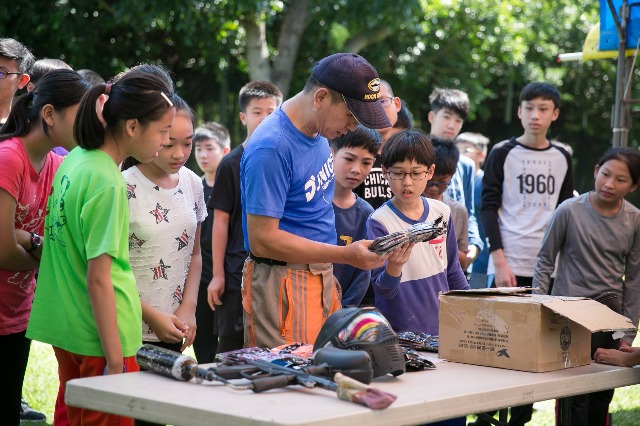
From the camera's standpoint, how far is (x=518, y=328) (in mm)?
3143

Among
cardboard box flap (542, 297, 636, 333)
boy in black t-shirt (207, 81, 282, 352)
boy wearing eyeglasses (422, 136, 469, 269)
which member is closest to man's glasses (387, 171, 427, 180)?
boy wearing eyeglasses (422, 136, 469, 269)

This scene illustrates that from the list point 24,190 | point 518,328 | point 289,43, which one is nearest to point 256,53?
point 289,43

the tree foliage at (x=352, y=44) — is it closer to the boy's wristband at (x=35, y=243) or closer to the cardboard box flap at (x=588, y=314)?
the boy's wristband at (x=35, y=243)

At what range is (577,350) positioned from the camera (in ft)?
10.9

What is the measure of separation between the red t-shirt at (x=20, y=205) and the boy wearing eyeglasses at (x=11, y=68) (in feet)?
2.41

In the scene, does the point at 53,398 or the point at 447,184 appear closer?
the point at 447,184

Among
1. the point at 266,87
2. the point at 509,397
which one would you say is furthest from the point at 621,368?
the point at 266,87

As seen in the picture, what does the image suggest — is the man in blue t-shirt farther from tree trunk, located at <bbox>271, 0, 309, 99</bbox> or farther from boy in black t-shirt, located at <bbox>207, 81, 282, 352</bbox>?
tree trunk, located at <bbox>271, 0, 309, 99</bbox>

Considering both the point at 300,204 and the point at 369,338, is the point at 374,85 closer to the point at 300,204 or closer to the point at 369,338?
the point at 300,204

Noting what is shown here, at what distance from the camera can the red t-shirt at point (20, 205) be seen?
11.4ft

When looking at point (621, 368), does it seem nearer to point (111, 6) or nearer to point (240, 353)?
point (240, 353)

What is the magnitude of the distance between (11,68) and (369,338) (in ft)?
7.96

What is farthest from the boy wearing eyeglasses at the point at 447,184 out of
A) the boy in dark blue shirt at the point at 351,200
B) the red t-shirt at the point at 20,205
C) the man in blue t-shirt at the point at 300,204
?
the red t-shirt at the point at 20,205

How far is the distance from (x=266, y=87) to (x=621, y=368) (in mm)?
3122
